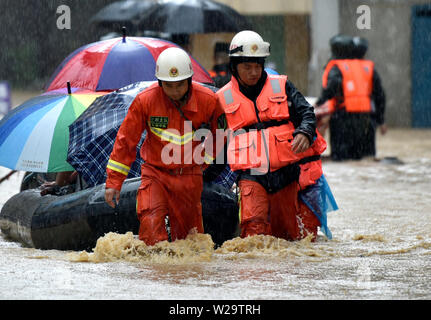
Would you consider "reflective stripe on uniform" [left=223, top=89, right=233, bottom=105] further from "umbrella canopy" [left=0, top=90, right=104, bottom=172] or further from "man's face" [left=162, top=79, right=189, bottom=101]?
"umbrella canopy" [left=0, top=90, right=104, bottom=172]

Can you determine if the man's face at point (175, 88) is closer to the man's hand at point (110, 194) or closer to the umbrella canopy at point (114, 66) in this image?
the man's hand at point (110, 194)

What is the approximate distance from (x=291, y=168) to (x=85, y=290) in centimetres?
255

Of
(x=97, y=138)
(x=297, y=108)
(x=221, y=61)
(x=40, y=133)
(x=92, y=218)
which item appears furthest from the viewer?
(x=221, y=61)

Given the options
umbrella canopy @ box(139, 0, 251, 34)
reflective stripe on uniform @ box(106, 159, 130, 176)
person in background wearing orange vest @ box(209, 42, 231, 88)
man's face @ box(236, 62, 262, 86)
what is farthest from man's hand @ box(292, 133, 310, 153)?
umbrella canopy @ box(139, 0, 251, 34)

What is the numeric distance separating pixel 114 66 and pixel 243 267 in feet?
10.3

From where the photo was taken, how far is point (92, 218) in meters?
7.92

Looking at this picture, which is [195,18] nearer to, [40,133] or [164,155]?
[40,133]

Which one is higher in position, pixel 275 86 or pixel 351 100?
pixel 275 86

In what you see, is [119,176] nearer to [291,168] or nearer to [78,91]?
[291,168]

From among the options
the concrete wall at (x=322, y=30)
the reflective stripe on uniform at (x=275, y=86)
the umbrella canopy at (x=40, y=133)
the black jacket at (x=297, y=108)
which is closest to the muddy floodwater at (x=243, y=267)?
the umbrella canopy at (x=40, y=133)

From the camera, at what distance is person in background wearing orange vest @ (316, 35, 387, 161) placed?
50.5ft

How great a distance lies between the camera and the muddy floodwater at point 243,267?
242 inches

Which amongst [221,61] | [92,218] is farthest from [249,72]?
[221,61]

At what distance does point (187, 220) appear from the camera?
25.0 ft
